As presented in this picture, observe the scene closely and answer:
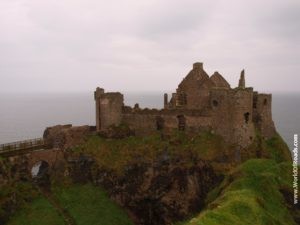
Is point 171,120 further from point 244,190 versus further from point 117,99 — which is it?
point 244,190

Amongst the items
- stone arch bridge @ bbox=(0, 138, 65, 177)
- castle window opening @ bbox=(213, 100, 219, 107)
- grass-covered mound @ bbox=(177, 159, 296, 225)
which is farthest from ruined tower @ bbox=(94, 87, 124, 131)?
grass-covered mound @ bbox=(177, 159, 296, 225)

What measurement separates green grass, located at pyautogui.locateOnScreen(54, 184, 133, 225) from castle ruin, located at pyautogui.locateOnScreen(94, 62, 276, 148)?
8.36 meters

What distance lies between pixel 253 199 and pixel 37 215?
2200 centimetres

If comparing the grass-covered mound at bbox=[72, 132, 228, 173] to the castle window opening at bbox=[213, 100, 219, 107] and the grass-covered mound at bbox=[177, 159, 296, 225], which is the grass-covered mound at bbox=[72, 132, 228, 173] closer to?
the castle window opening at bbox=[213, 100, 219, 107]

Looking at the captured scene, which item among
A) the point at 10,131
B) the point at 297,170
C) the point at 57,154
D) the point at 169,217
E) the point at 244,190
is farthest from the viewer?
the point at 10,131

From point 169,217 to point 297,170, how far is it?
14615mm

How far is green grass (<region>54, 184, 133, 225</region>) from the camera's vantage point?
4003cm

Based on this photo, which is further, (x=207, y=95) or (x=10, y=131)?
(x=10, y=131)

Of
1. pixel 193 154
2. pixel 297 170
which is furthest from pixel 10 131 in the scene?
pixel 297 170

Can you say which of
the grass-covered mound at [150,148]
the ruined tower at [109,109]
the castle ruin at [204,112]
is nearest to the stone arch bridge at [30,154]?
the grass-covered mound at [150,148]

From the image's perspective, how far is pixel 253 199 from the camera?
1061 inches

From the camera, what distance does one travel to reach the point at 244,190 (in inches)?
1135

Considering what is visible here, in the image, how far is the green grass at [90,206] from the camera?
4003cm

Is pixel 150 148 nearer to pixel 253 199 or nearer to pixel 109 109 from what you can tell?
pixel 109 109
